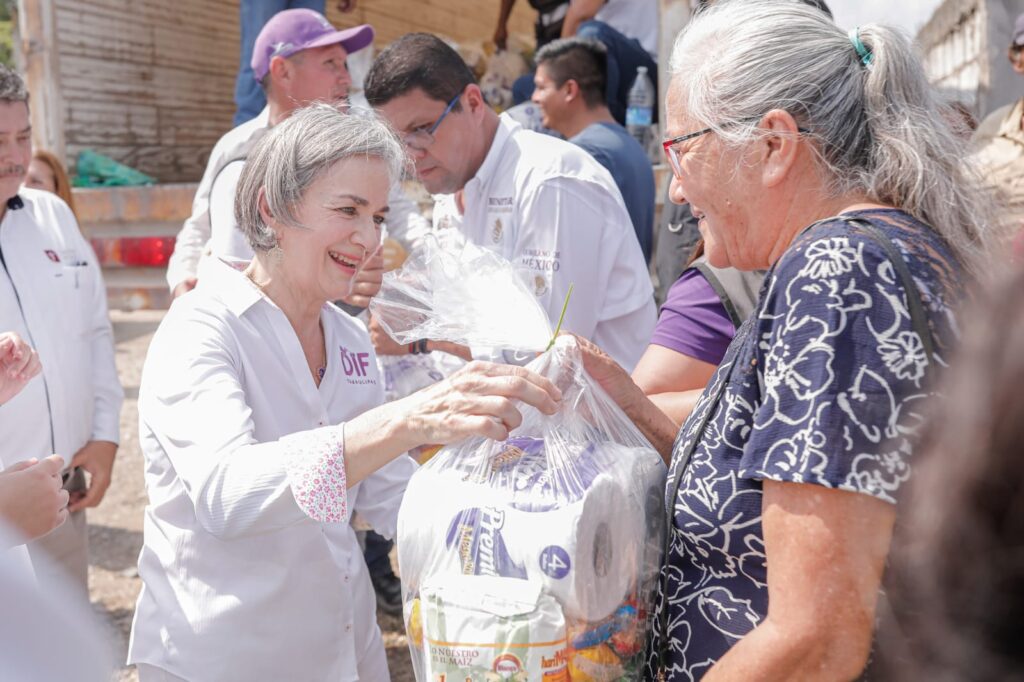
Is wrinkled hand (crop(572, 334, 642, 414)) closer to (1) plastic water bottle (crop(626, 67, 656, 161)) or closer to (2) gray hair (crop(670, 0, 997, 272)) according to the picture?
(2) gray hair (crop(670, 0, 997, 272))

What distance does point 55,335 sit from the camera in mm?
3264

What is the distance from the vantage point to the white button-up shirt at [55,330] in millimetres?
3117

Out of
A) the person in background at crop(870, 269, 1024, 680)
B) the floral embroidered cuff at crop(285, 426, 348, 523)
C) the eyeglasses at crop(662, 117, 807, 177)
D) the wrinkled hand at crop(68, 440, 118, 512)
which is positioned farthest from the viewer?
the wrinkled hand at crop(68, 440, 118, 512)

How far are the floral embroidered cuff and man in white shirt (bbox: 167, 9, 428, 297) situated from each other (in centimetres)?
217

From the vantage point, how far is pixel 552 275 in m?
2.81

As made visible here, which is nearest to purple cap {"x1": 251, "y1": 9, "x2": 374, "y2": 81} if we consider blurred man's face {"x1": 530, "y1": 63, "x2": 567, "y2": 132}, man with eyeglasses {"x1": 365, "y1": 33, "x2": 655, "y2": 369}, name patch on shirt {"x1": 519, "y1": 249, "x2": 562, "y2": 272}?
man with eyeglasses {"x1": 365, "y1": 33, "x2": 655, "y2": 369}

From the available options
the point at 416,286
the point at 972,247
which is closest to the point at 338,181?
the point at 416,286

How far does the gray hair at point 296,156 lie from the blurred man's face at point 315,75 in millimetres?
1934

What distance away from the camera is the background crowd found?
2.54 ft

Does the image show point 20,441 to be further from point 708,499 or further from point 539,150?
point 708,499

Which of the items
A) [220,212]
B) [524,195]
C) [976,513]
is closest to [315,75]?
[220,212]

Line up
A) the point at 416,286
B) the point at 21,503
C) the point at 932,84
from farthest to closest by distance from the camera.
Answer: the point at 416,286, the point at 21,503, the point at 932,84

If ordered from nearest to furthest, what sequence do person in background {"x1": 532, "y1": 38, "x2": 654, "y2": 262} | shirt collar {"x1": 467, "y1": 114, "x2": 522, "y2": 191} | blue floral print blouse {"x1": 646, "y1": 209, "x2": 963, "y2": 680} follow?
1. blue floral print blouse {"x1": 646, "y1": 209, "x2": 963, "y2": 680}
2. shirt collar {"x1": 467, "y1": 114, "x2": 522, "y2": 191}
3. person in background {"x1": 532, "y1": 38, "x2": 654, "y2": 262}

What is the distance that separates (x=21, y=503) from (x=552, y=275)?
156 cm
